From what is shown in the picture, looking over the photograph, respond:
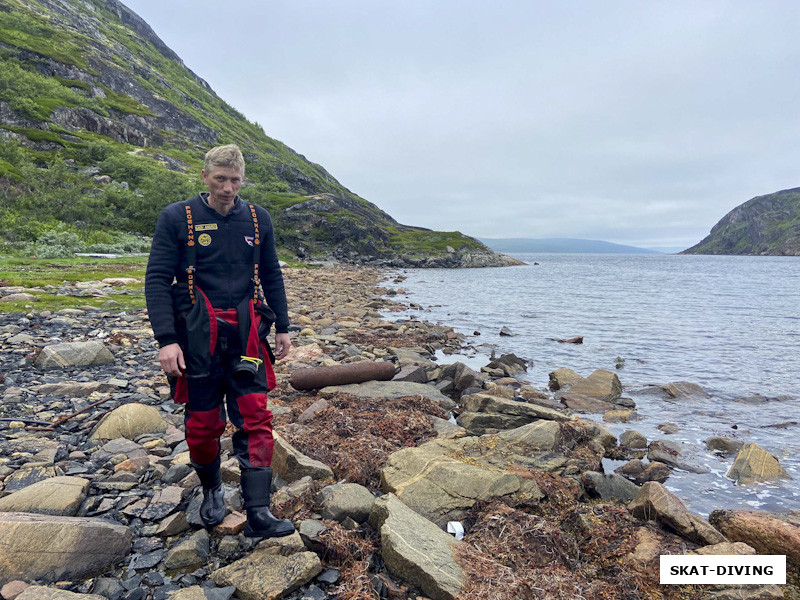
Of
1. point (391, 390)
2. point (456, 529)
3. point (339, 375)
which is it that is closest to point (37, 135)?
point (339, 375)

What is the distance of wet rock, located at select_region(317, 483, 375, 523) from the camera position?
4.40 m

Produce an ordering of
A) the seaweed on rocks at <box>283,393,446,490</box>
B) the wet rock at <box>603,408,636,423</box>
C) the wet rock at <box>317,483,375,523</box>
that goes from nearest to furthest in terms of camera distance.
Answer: the wet rock at <box>317,483,375,523</box> → the seaweed on rocks at <box>283,393,446,490</box> → the wet rock at <box>603,408,636,423</box>

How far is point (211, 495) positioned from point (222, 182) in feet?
10.1

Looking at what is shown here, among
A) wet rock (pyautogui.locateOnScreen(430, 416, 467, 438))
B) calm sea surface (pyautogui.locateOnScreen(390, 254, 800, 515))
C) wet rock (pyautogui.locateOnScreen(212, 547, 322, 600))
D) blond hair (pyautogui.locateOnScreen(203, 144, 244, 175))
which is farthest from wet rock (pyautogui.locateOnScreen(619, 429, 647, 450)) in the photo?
blond hair (pyautogui.locateOnScreen(203, 144, 244, 175))

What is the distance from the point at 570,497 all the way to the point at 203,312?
4757 mm

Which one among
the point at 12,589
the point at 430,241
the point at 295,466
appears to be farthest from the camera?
the point at 430,241

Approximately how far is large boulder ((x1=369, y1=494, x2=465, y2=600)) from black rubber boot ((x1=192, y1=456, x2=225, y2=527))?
4.96ft

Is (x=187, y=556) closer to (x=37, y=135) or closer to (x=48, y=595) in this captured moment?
(x=48, y=595)

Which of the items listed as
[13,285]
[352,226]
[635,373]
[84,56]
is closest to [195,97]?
[84,56]

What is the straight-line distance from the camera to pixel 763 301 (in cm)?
4009

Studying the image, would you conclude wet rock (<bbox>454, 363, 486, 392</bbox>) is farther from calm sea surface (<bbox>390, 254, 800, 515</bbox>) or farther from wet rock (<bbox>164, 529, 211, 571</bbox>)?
wet rock (<bbox>164, 529, 211, 571</bbox>)

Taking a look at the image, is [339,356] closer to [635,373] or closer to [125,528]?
[125,528]

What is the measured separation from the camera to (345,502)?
178 inches

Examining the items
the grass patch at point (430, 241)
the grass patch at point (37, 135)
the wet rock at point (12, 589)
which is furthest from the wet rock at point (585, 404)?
the grass patch at point (430, 241)
